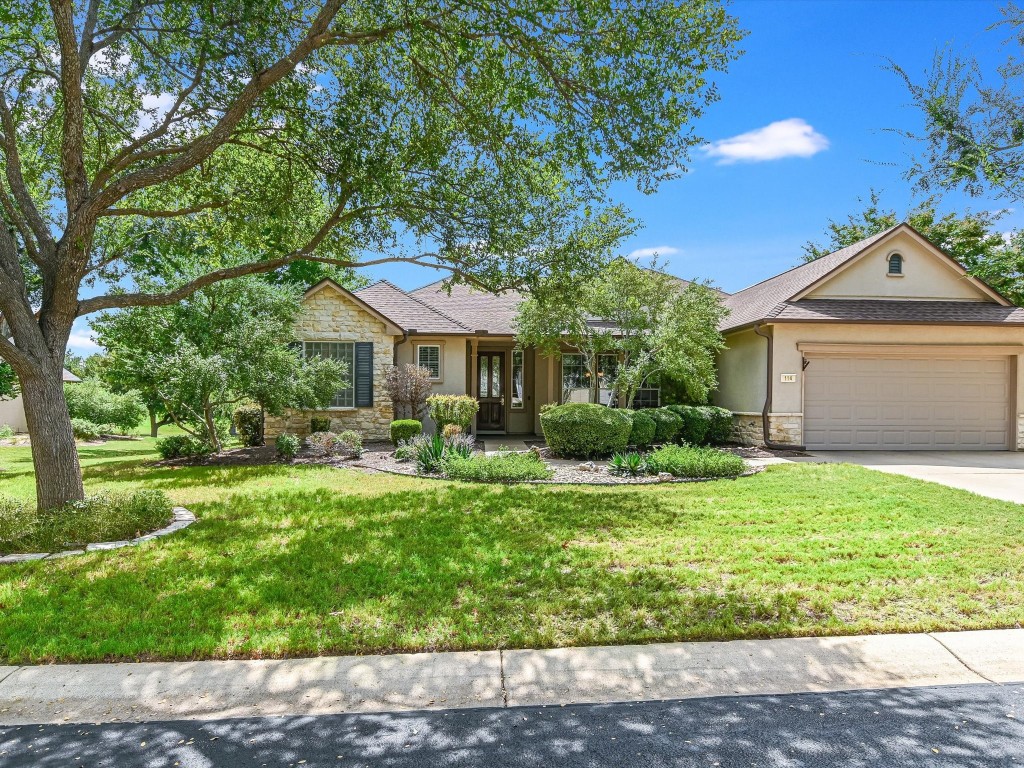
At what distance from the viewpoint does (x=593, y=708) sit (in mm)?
3232

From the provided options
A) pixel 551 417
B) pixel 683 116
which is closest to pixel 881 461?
pixel 551 417

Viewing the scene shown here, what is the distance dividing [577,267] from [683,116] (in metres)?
2.86

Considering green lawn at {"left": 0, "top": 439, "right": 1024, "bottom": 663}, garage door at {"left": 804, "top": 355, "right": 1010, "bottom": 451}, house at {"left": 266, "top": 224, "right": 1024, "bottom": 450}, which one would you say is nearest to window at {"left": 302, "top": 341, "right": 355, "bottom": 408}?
house at {"left": 266, "top": 224, "right": 1024, "bottom": 450}

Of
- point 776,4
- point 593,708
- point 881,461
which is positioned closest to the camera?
point 593,708

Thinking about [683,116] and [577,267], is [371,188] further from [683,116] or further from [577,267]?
[683,116]

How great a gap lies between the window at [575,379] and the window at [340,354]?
19.4 feet

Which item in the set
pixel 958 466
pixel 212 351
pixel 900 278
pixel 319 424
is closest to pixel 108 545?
pixel 212 351

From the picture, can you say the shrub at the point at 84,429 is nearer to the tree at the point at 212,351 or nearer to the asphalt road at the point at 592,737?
the tree at the point at 212,351

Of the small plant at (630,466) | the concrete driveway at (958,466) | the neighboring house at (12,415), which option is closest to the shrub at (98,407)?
the neighboring house at (12,415)

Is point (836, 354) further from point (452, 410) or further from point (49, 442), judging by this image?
point (49, 442)

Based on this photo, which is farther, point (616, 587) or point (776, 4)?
point (776, 4)

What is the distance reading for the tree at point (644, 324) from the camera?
13383mm

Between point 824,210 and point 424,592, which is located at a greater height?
point 824,210

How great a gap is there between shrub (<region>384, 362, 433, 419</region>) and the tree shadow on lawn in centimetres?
799
